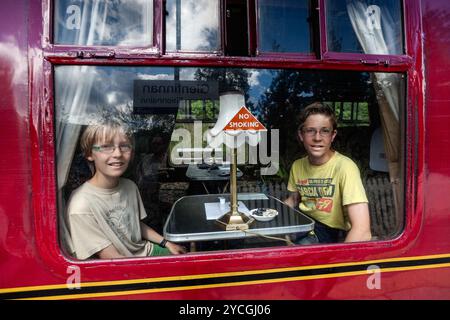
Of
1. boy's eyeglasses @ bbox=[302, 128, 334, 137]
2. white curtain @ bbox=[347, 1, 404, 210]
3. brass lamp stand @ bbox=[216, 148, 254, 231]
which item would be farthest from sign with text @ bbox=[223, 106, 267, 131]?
white curtain @ bbox=[347, 1, 404, 210]

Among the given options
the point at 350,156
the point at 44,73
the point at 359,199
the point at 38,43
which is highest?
the point at 38,43

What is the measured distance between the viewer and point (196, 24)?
152 cm

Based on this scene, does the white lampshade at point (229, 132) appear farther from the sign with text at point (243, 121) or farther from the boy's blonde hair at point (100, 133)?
the boy's blonde hair at point (100, 133)

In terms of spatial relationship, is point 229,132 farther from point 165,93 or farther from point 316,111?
point 316,111

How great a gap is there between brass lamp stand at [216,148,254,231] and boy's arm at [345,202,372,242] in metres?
0.51

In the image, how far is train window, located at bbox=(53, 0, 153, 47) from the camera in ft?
4.75

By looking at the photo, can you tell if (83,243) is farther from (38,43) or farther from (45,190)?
(38,43)

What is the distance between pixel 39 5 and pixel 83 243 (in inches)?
39.8

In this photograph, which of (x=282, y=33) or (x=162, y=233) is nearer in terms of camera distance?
(x=282, y=33)

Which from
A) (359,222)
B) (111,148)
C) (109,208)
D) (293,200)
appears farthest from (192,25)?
(359,222)

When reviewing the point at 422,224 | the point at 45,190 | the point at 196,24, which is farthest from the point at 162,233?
the point at 422,224

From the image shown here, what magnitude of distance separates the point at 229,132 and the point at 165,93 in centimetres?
36

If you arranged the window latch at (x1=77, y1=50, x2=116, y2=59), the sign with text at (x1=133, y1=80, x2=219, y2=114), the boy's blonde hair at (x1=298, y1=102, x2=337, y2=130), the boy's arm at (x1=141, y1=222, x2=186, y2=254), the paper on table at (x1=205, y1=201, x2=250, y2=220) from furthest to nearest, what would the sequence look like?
the paper on table at (x1=205, y1=201, x2=250, y2=220) → the boy's blonde hair at (x1=298, y1=102, x2=337, y2=130) → the boy's arm at (x1=141, y1=222, x2=186, y2=254) → the sign with text at (x1=133, y1=80, x2=219, y2=114) → the window latch at (x1=77, y1=50, x2=116, y2=59)

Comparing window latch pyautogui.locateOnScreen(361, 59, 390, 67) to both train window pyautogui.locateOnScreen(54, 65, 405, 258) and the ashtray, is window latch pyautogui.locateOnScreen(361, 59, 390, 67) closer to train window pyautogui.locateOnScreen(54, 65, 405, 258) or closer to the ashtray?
train window pyautogui.locateOnScreen(54, 65, 405, 258)
